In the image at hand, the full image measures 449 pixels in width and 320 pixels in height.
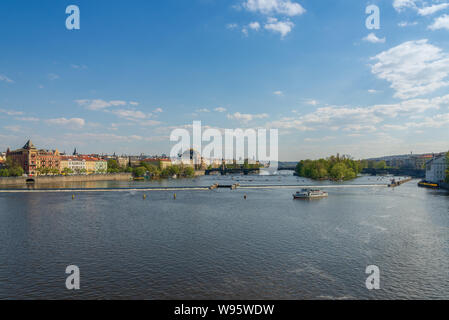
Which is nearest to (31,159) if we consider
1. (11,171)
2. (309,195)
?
(11,171)

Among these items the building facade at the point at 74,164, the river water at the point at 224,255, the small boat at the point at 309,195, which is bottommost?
the river water at the point at 224,255

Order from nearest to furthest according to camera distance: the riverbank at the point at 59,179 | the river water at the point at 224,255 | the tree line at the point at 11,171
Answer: the river water at the point at 224,255 → the riverbank at the point at 59,179 → the tree line at the point at 11,171

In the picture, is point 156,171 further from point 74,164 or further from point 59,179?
point 59,179

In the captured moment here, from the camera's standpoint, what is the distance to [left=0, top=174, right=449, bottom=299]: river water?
17359mm

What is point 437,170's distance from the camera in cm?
9538

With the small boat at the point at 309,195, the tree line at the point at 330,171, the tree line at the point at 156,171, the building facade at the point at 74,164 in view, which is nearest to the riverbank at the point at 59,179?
the tree line at the point at 156,171

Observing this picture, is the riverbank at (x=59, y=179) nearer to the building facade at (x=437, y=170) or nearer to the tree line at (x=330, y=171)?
the tree line at (x=330, y=171)

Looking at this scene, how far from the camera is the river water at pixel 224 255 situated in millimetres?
17359

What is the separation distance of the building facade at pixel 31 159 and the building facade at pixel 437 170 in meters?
137

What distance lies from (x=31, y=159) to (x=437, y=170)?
144 metres

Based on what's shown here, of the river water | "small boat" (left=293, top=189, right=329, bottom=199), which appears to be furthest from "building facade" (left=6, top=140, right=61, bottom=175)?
"small boat" (left=293, top=189, right=329, bottom=199)
